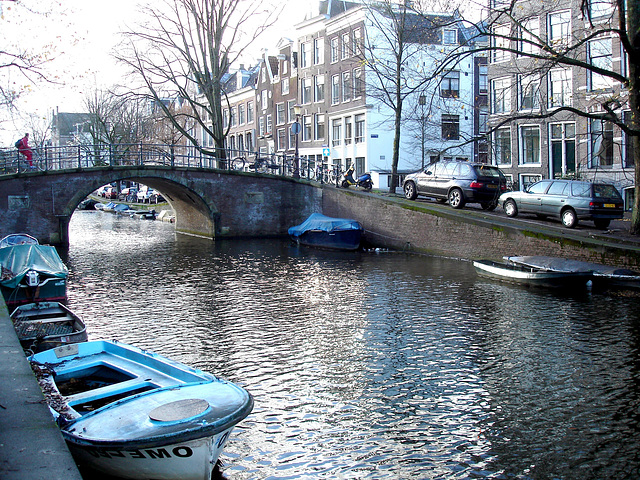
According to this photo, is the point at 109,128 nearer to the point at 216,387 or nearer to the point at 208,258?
the point at 208,258

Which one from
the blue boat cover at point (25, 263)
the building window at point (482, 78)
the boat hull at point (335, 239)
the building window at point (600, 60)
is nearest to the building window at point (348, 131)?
the building window at point (482, 78)

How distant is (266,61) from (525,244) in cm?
3733

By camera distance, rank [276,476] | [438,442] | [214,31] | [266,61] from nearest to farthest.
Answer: [276,476] → [438,442] → [214,31] → [266,61]

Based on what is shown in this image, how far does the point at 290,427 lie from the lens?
24.1 feet

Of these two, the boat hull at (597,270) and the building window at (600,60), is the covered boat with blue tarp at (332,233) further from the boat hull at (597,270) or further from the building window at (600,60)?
the building window at (600,60)

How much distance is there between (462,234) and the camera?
21062 mm

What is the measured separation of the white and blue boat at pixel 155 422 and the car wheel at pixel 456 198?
17.5m

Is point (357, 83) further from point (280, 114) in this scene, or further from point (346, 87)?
point (280, 114)

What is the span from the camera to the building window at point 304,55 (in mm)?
45400

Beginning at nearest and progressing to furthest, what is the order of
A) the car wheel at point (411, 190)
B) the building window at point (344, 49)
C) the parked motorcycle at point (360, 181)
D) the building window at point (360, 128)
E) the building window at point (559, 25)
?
the car wheel at point (411, 190)
the building window at point (559, 25)
the parked motorcycle at point (360, 181)
the building window at point (344, 49)
the building window at point (360, 128)

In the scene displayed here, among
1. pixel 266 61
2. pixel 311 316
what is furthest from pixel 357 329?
pixel 266 61

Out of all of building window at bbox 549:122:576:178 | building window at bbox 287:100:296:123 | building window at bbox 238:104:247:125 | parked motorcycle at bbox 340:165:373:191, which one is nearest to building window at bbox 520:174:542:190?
building window at bbox 549:122:576:178

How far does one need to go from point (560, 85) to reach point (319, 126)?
19.2 meters

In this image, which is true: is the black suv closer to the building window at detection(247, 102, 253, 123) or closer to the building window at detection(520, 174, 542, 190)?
the building window at detection(520, 174, 542, 190)
